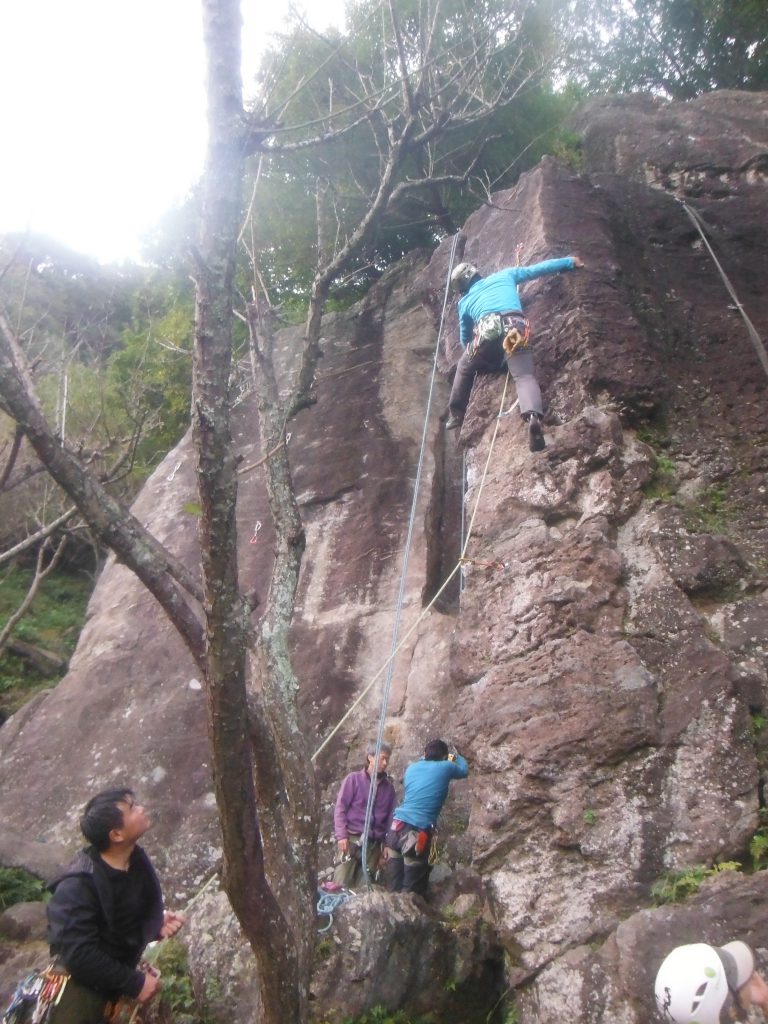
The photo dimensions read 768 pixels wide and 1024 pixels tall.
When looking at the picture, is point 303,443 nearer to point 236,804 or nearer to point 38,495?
point 38,495

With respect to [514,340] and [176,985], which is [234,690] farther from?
[514,340]

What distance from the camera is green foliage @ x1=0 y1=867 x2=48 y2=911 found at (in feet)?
21.6

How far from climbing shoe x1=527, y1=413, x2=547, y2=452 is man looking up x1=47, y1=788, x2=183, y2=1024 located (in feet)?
16.0

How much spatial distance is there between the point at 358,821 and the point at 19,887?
9.97ft

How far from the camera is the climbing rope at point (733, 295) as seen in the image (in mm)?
7793

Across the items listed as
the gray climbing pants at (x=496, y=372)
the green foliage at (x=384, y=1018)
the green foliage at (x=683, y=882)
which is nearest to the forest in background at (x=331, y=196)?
the gray climbing pants at (x=496, y=372)

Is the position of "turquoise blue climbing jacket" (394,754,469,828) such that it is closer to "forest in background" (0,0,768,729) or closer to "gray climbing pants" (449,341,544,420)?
"gray climbing pants" (449,341,544,420)

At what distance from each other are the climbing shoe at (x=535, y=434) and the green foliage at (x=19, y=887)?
5.81 meters

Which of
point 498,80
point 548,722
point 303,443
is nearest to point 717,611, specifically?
point 548,722

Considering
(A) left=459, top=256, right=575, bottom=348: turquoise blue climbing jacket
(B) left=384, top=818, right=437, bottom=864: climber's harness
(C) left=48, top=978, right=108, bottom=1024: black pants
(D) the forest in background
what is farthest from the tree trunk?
(D) the forest in background

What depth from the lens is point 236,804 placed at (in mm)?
3428

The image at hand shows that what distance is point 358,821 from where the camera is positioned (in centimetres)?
634

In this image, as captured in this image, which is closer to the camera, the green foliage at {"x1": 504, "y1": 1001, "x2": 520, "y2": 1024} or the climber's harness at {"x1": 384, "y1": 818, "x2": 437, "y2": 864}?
the green foliage at {"x1": 504, "y1": 1001, "x2": 520, "y2": 1024}

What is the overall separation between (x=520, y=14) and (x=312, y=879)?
44.0 feet
